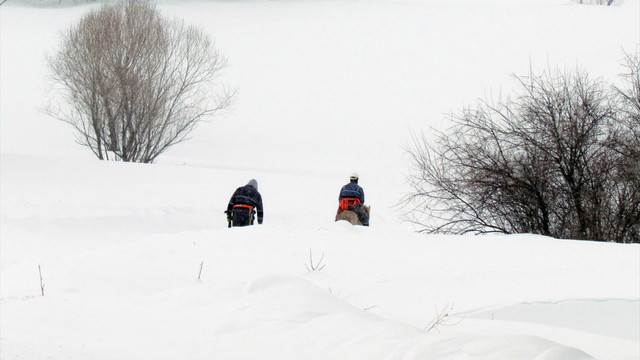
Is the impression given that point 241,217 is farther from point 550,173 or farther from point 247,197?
point 550,173

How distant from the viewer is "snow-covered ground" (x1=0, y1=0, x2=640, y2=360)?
405 cm

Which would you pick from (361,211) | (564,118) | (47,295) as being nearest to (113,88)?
(361,211)

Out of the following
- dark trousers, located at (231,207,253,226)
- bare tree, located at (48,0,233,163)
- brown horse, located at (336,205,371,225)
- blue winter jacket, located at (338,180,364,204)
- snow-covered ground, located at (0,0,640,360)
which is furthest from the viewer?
bare tree, located at (48,0,233,163)

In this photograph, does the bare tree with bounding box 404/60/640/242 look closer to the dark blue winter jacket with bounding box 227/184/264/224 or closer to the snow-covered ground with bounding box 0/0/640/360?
the snow-covered ground with bounding box 0/0/640/360

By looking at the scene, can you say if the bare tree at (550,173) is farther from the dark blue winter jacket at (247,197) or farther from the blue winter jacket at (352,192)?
the dark blue winter jacket at (247,197)

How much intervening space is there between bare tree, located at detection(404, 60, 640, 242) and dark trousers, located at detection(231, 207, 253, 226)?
8.12 ft

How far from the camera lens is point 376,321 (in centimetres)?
428

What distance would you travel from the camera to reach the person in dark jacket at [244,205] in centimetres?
1127

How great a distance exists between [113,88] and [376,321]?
22439 mm

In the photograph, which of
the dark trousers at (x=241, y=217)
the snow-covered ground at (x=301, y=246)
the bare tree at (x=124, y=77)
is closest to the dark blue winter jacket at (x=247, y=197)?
the dark trousers at (x=241, y=217)

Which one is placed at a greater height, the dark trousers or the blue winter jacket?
the blue winter jacket

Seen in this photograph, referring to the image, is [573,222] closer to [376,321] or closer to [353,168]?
[376,321]

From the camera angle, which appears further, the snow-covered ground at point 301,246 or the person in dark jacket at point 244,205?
the person in dark jacket at point 244,205

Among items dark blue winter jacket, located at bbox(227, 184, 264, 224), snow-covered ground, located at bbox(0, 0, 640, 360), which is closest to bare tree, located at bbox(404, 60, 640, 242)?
snow-covered ground, located at bbox(0, 0, 640, 360)
